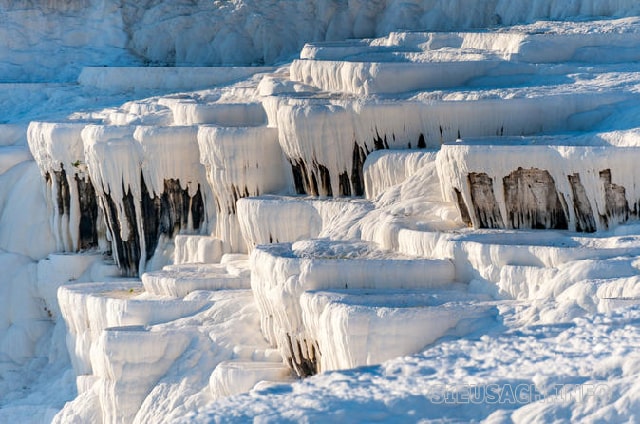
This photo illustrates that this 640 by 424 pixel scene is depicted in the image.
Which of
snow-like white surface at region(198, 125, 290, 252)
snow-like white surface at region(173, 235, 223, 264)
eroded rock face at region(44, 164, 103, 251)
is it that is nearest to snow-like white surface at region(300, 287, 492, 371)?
snow-like white surface at region(198, 125, 290, 252)

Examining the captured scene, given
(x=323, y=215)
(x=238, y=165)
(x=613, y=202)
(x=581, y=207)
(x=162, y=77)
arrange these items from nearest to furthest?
(x=613, y=202)
(x=581, y=207)
(x=323, y=215)
(x=238, y=165)
(x=162, y=77)

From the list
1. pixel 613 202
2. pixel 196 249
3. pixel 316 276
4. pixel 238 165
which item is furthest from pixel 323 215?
pixel 613 202

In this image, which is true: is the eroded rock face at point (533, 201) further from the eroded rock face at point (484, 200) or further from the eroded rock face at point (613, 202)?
the eroded rock face at point (613, 202)

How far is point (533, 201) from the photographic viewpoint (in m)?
16.5

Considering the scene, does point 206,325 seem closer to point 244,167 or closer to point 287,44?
point 244,167

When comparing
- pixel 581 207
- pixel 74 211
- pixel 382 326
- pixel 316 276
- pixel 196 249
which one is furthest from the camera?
pixel 74 211

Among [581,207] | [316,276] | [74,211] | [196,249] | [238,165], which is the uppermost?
[238,165]

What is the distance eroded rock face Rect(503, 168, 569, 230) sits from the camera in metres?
16.3

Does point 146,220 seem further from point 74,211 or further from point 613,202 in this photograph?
point 613,202

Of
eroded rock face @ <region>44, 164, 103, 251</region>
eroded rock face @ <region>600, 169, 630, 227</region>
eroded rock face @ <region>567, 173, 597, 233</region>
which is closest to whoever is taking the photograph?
eroded rock face @ <region>600, 169, 630, 227</region>

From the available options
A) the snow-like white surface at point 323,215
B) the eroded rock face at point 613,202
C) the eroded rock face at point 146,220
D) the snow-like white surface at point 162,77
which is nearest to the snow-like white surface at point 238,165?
the snow-like white surface at point 323,215

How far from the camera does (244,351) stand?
17188 millimetres

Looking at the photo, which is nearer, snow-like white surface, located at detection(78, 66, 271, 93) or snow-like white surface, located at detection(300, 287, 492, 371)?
snow-like white surface, located at detection(300, 287, 492, 371)

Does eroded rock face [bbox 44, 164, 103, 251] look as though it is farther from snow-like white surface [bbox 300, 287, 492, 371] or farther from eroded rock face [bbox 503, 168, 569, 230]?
snow-like white surface [bbox 300, 287, 492, 371]
